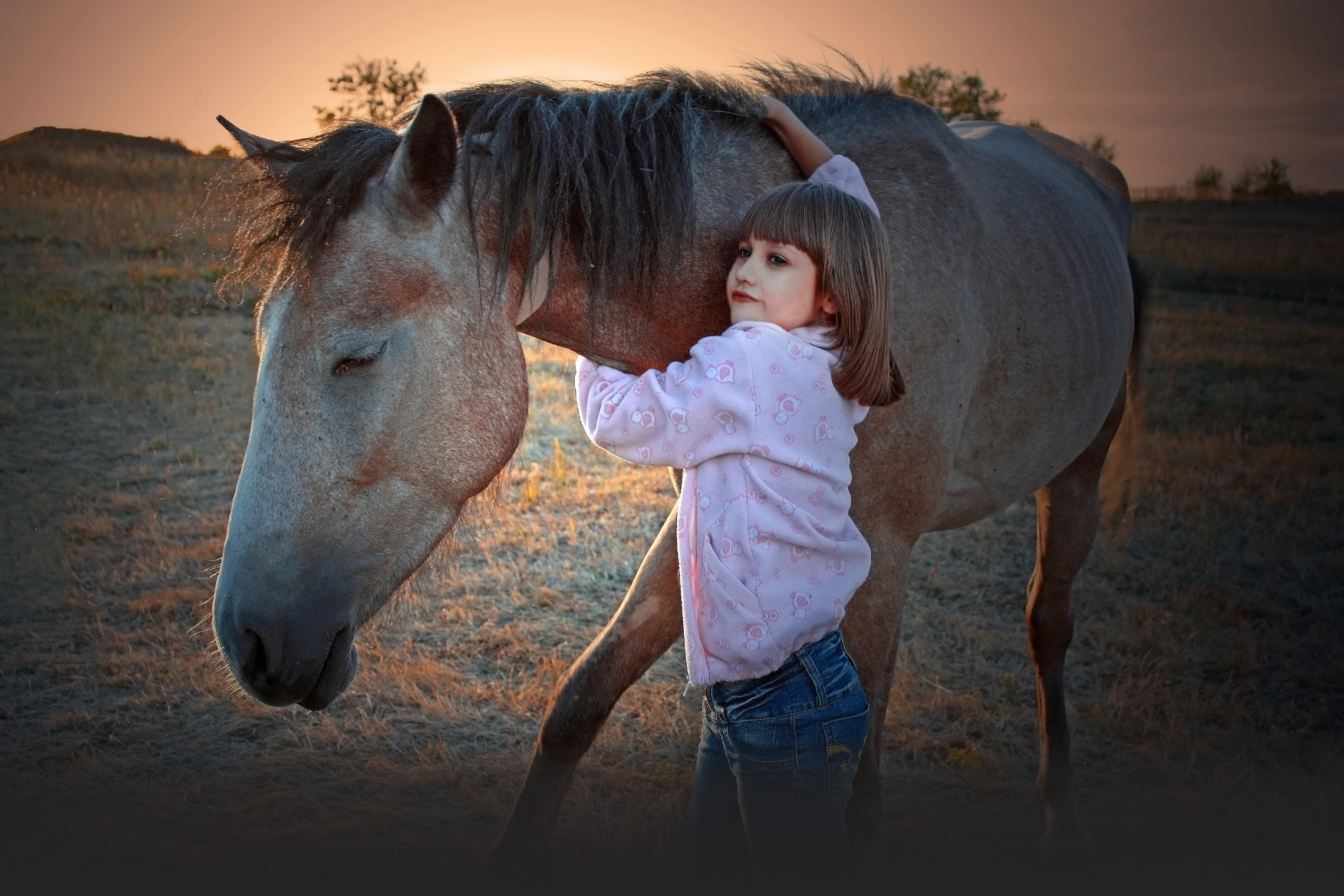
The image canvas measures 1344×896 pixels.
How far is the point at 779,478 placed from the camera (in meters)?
1.67

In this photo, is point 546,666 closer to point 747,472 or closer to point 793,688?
point 793,688

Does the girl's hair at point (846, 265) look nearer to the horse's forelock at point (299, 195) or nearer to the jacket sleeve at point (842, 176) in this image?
the jacket sleeve at point (842, 176)

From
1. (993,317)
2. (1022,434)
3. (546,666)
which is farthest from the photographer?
(546,666)

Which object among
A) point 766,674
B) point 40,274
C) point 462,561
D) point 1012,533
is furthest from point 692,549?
point 40,274

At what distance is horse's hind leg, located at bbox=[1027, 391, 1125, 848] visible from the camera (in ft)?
11.3

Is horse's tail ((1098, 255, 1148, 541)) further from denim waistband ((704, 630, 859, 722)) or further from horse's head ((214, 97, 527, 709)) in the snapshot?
horse's head ((214, 97, 527, 709))

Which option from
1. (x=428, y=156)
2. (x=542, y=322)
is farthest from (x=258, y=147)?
(x=542, y=322)

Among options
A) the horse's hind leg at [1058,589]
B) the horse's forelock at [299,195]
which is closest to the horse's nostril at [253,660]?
the horse's forelock at [299,195]

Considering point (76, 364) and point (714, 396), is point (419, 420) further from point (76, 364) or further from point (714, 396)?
point (76, 364)

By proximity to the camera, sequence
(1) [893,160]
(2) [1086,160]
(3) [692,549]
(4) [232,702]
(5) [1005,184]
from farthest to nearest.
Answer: (2) [1086,160] < (4) [232,702] < (5) [1005,184] < (1) [893,160] < (3) [692,549]

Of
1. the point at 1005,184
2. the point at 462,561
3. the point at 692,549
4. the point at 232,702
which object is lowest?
the point at 232,702

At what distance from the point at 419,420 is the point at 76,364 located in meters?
6.85

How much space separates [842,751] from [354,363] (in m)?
1.25

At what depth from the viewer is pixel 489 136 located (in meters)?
1.88
